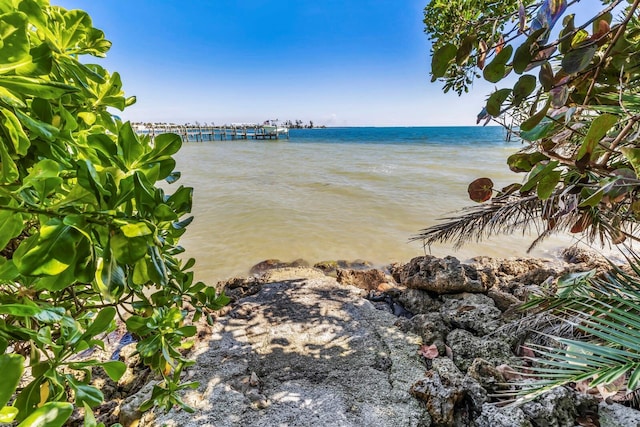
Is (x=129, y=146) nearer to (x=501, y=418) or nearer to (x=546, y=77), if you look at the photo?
(x=546, y=77)

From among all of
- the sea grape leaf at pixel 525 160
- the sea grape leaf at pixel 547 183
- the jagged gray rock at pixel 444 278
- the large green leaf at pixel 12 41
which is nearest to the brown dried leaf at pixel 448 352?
the jagged gray rock at pixel 444 278

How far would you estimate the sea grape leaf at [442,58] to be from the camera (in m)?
0.75

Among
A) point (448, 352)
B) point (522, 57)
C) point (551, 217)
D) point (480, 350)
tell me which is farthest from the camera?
point (448, 352)

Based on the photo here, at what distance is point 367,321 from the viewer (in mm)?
2910

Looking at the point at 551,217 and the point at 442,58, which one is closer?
the point at 442,58

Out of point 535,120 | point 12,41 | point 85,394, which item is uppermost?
point 12,41

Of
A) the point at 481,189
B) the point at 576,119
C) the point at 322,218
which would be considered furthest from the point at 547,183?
the point at 322,218

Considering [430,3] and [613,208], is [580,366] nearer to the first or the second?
[613,208]

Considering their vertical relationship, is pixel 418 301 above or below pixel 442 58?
below

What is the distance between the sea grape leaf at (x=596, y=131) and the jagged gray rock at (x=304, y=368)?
1.71 meters

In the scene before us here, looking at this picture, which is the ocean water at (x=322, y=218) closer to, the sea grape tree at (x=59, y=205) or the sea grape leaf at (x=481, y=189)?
the sea grape leaf at (x=481, y=189)

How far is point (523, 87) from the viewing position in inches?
28.4

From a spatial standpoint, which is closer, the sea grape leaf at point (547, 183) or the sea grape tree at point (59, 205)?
the sea grape tree at point (59, 205)

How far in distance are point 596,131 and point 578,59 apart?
193mm
